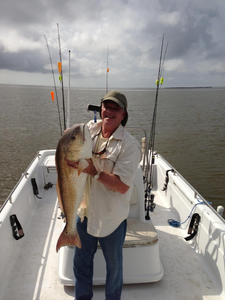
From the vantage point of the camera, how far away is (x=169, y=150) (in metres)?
12.2

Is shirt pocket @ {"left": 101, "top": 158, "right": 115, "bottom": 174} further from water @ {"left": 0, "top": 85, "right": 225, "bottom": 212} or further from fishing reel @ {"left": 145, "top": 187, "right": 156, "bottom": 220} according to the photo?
water @ {"left": 0, "top": 85, "right": 225, "bottom": 212}

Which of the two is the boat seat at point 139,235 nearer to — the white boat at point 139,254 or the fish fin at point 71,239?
the white boat at point 139,254

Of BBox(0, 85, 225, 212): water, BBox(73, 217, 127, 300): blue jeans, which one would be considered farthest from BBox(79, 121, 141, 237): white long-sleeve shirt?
BBox(0, 85, 225, 212): water

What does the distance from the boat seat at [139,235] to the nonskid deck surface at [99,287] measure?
60 cm

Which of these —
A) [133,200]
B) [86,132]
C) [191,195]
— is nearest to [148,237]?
[133,200]

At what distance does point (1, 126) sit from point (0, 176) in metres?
8.99

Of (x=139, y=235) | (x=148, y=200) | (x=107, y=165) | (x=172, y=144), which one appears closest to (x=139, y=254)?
(x=139, y=235)

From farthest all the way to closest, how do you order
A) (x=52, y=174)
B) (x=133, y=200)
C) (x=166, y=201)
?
(x=52, y=174) < (x=166, y=201) < (x=133, y=200)

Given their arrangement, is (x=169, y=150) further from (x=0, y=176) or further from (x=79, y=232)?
(x=79, y=232)

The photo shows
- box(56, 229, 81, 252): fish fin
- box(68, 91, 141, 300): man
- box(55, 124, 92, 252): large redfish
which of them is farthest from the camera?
box(56, 229, 81, 252): fish fin

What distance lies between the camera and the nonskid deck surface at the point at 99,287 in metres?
2.63

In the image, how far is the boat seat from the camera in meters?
2.61

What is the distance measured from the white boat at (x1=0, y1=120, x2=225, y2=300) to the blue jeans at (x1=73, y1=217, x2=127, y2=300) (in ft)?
1.24

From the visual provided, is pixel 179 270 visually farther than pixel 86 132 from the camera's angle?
Yes
